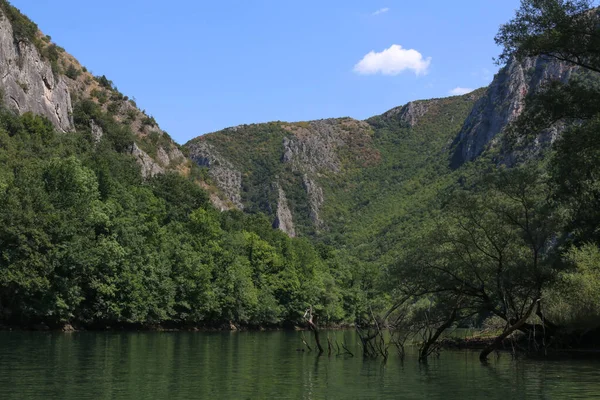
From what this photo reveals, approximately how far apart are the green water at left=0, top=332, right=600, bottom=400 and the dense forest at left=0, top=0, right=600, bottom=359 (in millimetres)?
4983

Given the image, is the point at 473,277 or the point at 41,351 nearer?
the point at 41,351

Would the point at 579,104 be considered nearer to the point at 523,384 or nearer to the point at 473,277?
the point at 523,384

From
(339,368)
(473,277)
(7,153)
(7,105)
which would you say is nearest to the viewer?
(339,368)

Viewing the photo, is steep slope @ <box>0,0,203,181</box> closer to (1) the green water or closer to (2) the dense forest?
(2) the dense forest

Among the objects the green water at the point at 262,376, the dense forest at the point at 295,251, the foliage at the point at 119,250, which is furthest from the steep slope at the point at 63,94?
the green water at the point at 262,376

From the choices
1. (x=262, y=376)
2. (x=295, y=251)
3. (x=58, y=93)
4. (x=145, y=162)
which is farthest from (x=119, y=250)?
(x=145, y=162)

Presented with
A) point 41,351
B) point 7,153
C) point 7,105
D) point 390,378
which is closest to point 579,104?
point 390,378

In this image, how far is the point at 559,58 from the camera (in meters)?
28.8

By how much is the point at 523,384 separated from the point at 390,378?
572 centimetres

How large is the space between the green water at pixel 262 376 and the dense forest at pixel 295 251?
4.98m

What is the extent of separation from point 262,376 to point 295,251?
92.9 metres

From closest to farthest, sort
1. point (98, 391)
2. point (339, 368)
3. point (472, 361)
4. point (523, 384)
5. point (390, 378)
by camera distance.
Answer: point (98, 391) → point (523, 384) → point (390, 378) → point (339, 368) → point (472, 361)

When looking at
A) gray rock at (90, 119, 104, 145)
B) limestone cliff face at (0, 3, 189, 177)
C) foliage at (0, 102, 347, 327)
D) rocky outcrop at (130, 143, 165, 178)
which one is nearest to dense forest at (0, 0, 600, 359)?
foliage at (0, 102, 347, 327)

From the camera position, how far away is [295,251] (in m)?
123
